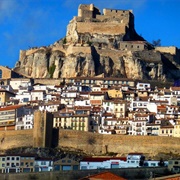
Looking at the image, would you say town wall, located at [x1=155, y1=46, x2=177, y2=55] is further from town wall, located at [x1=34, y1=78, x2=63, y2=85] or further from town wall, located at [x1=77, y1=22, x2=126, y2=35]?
town wall, located at [x1=34, y1=78, x2=63, y2=85]

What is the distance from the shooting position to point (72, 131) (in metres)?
70.4

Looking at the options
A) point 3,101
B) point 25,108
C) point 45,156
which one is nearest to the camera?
point 45,156

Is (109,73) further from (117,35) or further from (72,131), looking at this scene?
(72,131)

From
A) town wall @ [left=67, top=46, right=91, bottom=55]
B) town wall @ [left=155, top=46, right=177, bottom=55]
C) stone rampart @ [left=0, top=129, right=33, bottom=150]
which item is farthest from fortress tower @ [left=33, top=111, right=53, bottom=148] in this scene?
town wall @ [left=155, top=46, right=177, bottom=55]

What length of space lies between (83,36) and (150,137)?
2868cm

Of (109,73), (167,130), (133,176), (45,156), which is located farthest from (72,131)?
(109,73)

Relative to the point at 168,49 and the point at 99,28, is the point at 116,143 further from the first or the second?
the point at 168,49

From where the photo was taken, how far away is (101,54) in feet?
301

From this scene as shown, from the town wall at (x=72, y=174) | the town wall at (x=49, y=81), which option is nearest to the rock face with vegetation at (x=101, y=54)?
the town wall at (x=49, y=81)

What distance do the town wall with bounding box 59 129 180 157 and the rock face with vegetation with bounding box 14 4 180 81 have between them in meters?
20.2

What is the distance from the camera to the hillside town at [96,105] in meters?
74.2

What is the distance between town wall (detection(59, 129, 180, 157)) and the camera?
67.9 metres

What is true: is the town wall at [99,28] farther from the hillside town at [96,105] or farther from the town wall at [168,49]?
the hillside town at [96,105]

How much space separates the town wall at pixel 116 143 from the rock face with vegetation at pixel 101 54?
20176 millimetres
